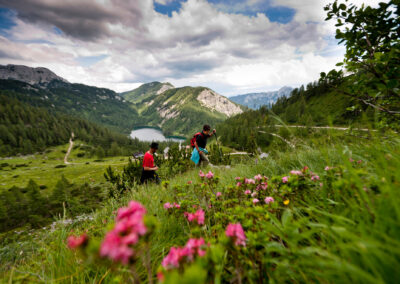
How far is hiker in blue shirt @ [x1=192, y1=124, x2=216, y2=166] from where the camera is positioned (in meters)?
10.1

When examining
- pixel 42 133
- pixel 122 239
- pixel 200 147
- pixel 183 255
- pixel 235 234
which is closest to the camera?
pixel 122 239

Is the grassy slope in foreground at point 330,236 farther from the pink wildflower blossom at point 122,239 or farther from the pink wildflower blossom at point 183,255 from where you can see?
the pink wildflower blossom at point 122,239

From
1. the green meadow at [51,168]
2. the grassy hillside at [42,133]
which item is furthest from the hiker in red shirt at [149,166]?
the grassy hillside at [42,133]

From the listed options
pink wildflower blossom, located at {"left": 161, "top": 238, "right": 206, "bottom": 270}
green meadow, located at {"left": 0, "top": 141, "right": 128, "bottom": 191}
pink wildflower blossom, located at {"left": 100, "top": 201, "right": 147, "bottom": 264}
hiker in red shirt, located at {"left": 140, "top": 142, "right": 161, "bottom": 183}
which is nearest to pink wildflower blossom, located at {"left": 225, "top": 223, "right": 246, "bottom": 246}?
pink wildflower blossom, located at {"left": 161, "top": 238, "right": 206, "bottom": 270}

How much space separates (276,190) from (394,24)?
3642 mm

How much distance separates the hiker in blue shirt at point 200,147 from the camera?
10.1m

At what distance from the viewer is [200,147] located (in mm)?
10898

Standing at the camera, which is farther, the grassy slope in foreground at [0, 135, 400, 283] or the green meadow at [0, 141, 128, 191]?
the green meadow at [0, 141, 128, 191]

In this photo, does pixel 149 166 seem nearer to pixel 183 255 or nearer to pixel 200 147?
pixel 200 147

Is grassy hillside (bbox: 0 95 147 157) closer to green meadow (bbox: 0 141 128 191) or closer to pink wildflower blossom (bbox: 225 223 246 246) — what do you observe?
green meadow (bbox: 0 141 128 191)

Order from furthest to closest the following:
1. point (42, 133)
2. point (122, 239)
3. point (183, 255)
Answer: point (42, 133) < point (183, 255) < point (122, 239)

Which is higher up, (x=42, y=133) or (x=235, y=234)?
(x=235, y=234)

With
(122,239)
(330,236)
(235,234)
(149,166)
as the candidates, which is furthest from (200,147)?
(122,239)

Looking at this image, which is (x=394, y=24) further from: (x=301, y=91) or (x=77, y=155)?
(x=77, y=155)
